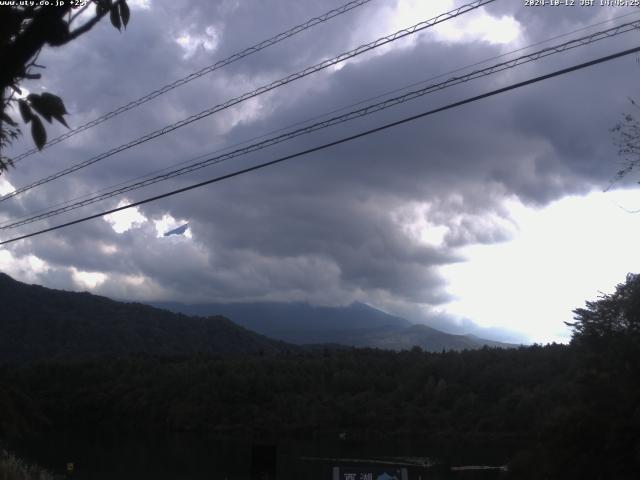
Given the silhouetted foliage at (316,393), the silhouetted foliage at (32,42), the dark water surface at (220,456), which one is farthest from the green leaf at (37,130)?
the silhouetted foliage at (316,393)

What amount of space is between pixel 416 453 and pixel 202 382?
102 feet

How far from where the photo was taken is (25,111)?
3.69m

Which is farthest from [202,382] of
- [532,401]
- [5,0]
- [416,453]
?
[5,0]

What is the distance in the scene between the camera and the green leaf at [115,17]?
4086mm

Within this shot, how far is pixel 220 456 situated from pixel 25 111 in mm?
57587

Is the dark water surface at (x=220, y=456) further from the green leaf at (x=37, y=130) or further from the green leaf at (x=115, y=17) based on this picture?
the green leaf at (x=37, y=130)

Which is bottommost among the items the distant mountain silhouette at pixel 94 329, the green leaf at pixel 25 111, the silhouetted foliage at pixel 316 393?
the green leaf at pixel 25 111

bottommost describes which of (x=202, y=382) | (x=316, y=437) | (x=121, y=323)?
(x=316, y=437)

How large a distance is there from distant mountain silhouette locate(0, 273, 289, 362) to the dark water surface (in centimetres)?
4039

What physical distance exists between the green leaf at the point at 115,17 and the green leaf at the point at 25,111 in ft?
2.44

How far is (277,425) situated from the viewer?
76.6 meters

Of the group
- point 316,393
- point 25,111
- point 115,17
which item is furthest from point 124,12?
point 316,393

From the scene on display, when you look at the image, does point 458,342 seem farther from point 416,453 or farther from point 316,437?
point 416,453

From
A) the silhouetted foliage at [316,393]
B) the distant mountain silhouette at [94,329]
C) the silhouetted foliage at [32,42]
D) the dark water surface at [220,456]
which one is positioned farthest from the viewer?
the distant mountain silhouette at [94,329]
